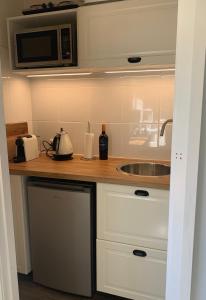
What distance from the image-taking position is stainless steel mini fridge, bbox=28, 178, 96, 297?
1.66 meters

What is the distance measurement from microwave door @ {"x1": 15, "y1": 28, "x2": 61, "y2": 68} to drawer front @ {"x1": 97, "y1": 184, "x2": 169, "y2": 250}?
99cm

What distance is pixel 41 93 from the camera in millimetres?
2260

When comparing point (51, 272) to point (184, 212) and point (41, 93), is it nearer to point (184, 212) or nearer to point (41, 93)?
point (184, 212)

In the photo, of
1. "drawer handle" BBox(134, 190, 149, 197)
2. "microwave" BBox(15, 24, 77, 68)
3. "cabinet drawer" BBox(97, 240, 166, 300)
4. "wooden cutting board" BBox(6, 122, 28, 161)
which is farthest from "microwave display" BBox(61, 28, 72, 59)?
"cabinet drawer" BBox(97, 240, 166, 300)

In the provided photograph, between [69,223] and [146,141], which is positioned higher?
[146,141]

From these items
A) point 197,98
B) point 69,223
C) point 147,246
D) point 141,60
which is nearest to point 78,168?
point 69,223

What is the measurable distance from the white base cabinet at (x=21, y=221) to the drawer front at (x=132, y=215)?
1.96ft

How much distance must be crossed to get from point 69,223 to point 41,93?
3.95 ft

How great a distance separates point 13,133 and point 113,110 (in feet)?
2.83

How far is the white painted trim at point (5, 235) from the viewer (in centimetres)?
94

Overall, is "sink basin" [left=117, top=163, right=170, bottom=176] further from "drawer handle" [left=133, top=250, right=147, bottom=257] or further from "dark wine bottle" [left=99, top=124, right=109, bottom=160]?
"drawer handle" [left=133, top=250, right=147, bottom=257]

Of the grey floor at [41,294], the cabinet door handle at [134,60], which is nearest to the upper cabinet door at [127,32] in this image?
the cabinet door handle at [134,60]

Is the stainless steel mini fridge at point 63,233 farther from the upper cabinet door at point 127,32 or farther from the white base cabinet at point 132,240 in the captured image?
the upper cabinet door at point 127,32

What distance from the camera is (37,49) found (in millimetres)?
1816
